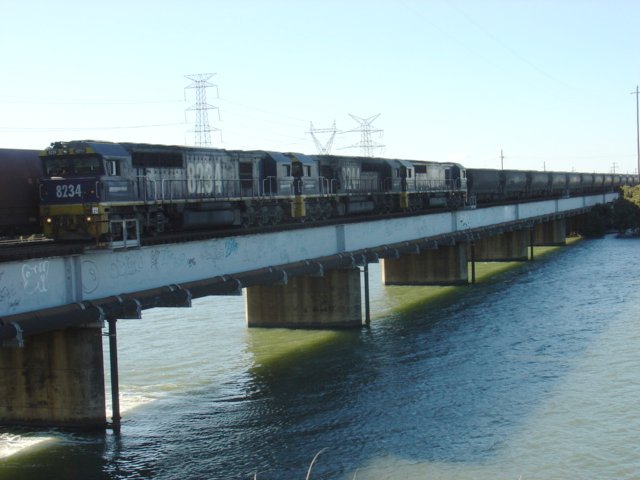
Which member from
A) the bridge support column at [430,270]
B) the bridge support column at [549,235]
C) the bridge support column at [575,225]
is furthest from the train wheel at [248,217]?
the bridge support column at [575,225]

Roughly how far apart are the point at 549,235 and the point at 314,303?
47373mm

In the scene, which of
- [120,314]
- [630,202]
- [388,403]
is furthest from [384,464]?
[630,202]

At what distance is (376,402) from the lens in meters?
22.2

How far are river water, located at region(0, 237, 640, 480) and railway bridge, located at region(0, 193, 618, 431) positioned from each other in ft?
3.05

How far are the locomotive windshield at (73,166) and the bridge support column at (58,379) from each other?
5.25m

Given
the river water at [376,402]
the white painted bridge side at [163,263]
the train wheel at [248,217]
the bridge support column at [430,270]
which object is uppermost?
the train wheel at [248,217]

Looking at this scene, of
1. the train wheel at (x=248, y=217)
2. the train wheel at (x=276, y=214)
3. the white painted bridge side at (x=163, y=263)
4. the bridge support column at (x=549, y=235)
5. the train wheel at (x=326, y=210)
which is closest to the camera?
the white painted bridge side at (x=163, y=263)

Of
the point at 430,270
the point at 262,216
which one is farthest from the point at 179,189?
the point at 430,270

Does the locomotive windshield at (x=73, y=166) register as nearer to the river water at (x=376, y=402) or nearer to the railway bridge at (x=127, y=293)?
the railway bridge at (x=127, y=293)

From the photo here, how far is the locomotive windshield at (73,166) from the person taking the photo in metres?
22.3

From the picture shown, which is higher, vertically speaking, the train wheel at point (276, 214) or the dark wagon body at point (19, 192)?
the dark wagon body at point (19, 192)

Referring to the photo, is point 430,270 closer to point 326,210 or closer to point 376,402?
point 326,210

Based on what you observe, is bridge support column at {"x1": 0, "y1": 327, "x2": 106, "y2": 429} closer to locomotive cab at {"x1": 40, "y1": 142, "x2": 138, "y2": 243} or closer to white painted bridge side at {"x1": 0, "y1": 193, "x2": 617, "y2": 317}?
white painted bridge side at {"x1": 0, "y1": 193, "x2": 617, "y2": 317}

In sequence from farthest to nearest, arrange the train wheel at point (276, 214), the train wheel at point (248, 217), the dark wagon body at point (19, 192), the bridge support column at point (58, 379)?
the train wheel at point (276, 214), the train wheel at point (248, 217), the dark wagon body at point (19, 192), the bridge support column at point (58, 379)
